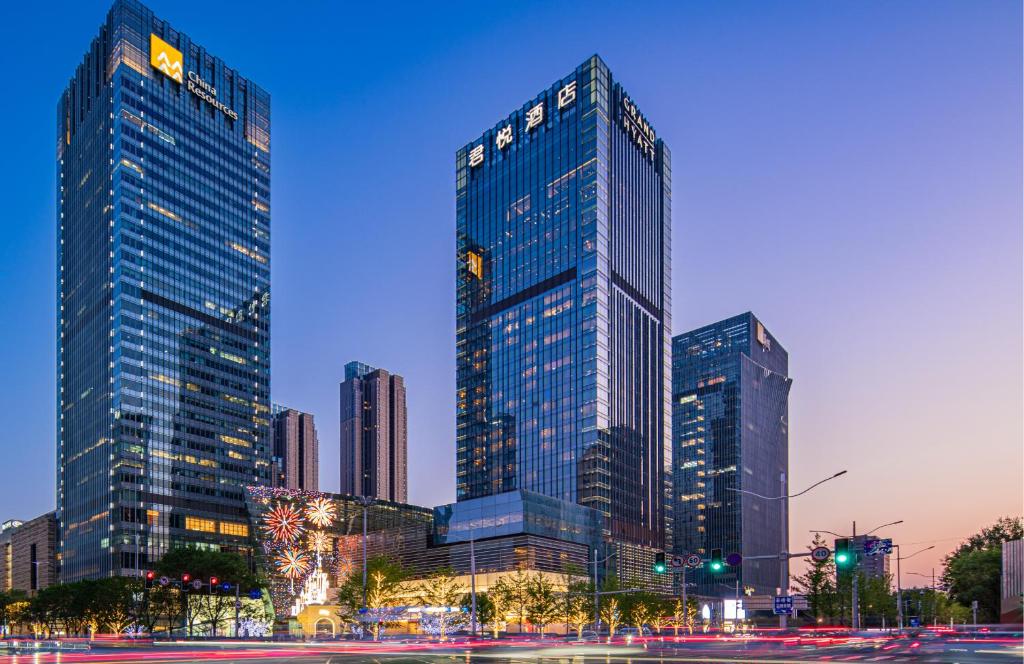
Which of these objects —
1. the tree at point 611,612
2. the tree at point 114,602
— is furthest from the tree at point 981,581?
the tree at point 114,602

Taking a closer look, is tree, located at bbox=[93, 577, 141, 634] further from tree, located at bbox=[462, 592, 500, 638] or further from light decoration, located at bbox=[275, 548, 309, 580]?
tree, located at bbox=[462, 592, 500, 638]

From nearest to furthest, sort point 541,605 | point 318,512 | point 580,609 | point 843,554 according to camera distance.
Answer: point 843,554, point 580,609, point 541,605, point 318,512

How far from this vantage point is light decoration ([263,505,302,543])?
466 feet

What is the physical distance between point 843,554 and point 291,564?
10929cm

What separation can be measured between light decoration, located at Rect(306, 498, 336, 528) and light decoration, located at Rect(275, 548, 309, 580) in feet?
19.1

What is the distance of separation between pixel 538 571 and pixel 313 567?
37045 mm

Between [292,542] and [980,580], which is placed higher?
[292,542]

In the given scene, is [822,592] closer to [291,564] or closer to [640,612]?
[640,612]

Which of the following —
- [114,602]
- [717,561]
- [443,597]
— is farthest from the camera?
[114,602]

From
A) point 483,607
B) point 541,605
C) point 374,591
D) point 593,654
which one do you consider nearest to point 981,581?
point 541,605

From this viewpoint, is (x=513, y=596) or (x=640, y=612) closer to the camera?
(x=640, y=612)

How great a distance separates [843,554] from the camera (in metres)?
48.3

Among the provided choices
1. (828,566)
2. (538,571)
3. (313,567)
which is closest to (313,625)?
(313,567)

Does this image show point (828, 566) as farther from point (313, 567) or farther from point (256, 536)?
point (256, 536)
